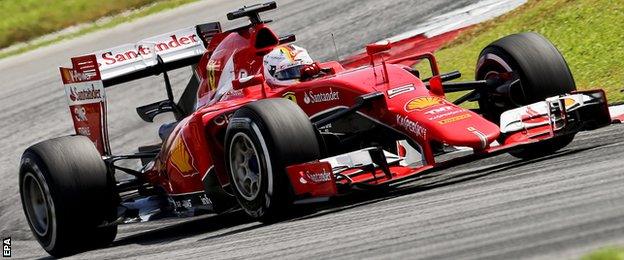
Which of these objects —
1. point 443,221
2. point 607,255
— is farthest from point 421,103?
point 607,255

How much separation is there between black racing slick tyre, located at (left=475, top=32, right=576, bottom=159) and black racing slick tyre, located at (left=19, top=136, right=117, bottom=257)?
3.26 metres

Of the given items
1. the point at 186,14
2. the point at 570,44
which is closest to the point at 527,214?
the point at 570,44

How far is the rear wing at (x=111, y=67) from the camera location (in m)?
11.9

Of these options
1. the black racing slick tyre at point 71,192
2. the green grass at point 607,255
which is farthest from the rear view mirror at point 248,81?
the green grass at point 607,255

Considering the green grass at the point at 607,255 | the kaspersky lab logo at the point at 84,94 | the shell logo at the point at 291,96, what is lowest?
the green grass at the point at 607,255

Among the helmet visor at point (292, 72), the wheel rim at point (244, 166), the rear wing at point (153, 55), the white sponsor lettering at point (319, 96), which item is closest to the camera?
the wheel rim at point (244, 166)

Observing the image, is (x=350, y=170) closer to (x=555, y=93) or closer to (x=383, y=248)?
(x=555, y=93)

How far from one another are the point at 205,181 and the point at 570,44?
20.4 feet

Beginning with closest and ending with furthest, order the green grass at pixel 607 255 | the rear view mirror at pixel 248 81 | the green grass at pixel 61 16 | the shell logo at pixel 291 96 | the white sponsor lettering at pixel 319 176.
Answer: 1. the green grass at pixel 607 255
2. the white sponsor lettering at pixel 319 176
3. the rear view mirror at pixel 248 81
4. the shell logo at pixel 291 96
5. the green grass at pixel 61 16

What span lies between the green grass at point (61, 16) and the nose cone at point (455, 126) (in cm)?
1659

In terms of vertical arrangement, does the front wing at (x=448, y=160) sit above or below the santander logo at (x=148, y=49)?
below

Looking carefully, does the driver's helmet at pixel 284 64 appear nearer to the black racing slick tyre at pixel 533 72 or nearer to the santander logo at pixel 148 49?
the black racing slick tyre at pixel 533 72

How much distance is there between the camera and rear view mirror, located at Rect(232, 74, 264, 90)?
394 inches

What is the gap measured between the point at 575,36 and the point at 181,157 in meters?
6.23
